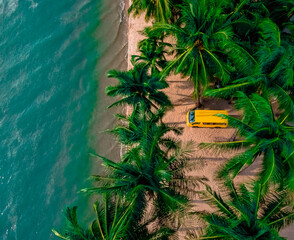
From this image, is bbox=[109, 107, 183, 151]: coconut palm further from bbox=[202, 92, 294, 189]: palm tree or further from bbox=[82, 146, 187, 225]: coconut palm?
bbox=[202, 92, 294, 189]: palm tree

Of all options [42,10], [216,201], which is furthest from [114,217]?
[42,10]

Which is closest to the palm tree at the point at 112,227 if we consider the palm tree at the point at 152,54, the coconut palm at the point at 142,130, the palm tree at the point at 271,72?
the coconut palm at the point at 142,130

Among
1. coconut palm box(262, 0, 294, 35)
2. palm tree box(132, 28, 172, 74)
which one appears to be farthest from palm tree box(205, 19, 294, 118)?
palm tree box(132, 28, 172, 74)

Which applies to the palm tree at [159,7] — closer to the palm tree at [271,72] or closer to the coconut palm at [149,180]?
the palm tree at [271,72]

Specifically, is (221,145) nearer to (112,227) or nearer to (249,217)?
(249,217)

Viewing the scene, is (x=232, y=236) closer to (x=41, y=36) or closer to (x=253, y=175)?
(x=253, y=175)
